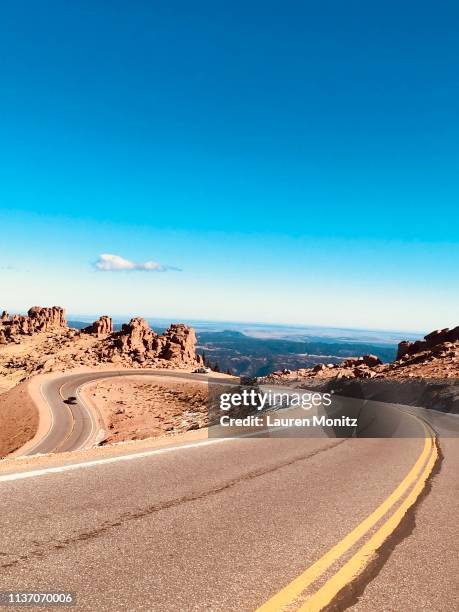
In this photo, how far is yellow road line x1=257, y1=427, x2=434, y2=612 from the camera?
372 centimetres

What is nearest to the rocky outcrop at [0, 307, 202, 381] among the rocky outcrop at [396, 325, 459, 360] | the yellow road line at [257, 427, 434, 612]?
the rocky outcrop at [396, 325, 459, 360]

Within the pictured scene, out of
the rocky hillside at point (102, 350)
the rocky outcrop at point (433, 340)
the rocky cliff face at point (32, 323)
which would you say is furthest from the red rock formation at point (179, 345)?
the rocky cliff face at point (32, 323)

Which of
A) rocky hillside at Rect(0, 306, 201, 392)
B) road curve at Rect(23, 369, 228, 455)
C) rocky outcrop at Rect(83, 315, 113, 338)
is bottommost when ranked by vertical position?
road curve at Rect(23, 369, 228, 455)

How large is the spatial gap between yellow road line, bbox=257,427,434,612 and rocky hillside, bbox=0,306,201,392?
88.9m

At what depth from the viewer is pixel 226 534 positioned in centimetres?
512

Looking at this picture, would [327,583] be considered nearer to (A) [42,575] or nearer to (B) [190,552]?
(B) [190,552]

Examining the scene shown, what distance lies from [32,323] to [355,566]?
15092cm

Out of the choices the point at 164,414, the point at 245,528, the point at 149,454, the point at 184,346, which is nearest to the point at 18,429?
the point at 164,414

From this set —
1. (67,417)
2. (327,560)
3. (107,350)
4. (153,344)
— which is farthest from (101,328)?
(327,560)

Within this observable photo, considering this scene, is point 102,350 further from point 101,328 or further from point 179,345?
point 179,345

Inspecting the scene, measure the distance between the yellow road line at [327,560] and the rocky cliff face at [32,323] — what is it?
13989cm

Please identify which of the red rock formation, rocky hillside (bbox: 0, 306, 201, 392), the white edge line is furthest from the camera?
the red rock formation

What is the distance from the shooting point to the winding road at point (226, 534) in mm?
3824

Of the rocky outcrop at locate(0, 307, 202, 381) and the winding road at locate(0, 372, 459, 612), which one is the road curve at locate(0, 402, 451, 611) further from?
the rocky outcrop at locate(0, 307, 202, 381)
